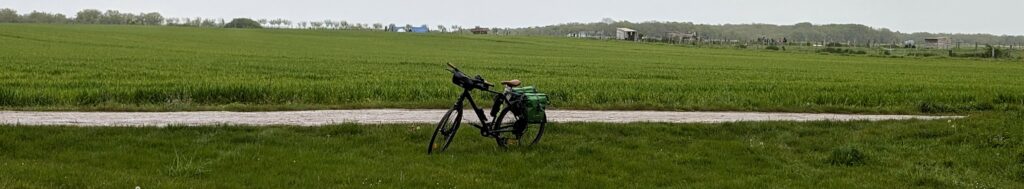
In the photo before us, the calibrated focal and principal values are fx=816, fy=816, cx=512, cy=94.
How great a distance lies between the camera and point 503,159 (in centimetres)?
855

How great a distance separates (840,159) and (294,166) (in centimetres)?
568

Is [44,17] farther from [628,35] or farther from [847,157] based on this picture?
[847,157]

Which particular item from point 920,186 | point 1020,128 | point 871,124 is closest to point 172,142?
point 920,186

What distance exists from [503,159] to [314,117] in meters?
5.71

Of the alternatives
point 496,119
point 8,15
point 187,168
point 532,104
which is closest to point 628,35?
point 8,15

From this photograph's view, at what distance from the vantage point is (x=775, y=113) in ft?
53.9

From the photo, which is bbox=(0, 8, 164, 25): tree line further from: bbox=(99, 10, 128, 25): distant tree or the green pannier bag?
the green pannier bag

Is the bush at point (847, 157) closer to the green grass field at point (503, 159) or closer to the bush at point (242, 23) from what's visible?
the green grass field at point (503, 159)

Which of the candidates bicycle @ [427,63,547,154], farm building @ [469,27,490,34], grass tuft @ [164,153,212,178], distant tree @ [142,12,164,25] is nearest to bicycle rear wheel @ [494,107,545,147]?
bicycle @ [427,63,547,154]

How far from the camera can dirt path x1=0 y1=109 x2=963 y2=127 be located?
1204 centimetres

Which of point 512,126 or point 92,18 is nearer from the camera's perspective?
point 512,126

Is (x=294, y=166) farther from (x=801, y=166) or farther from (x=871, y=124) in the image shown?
(x=871, y=124)

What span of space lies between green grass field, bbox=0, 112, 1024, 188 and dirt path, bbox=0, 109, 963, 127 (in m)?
1.73

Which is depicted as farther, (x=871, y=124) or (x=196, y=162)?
(x=871, y=124)
